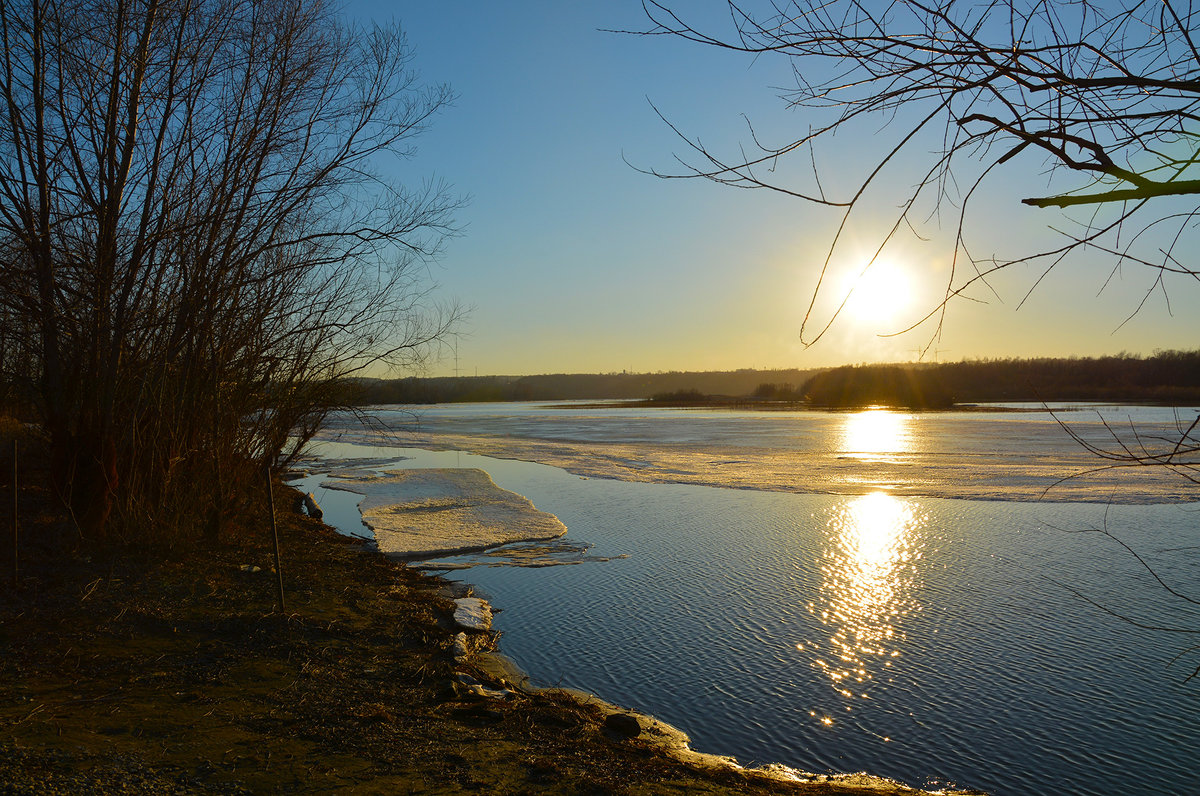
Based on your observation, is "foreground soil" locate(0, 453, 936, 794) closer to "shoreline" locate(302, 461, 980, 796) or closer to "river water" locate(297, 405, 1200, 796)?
"shoreline" locate(302, 461, 980, 796)

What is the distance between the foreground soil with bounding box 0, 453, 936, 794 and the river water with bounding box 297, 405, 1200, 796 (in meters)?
0.92

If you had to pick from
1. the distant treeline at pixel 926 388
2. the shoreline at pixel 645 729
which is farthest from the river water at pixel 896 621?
the distant treeline at pixel 926 388

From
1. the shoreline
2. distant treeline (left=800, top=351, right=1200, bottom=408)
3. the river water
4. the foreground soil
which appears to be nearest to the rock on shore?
the river water

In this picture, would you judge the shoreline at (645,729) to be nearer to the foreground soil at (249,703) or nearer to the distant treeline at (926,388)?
the foreground soil at (249,703)

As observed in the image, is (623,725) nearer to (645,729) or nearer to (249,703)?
(645,729)

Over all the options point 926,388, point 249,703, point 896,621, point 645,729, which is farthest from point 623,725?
point 926,388

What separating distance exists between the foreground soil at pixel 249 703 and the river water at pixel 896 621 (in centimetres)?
92

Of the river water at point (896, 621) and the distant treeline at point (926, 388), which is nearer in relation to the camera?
the river water at point (896, 621)

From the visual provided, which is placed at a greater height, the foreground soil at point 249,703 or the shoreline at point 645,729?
the foreground soil at point 249,703

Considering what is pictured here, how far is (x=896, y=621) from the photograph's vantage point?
7.95 metres

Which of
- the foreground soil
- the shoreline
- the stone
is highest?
the foreground soil

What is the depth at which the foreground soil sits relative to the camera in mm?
3803

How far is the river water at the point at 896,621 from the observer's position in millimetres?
5273

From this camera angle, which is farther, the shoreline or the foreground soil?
the shoreline
